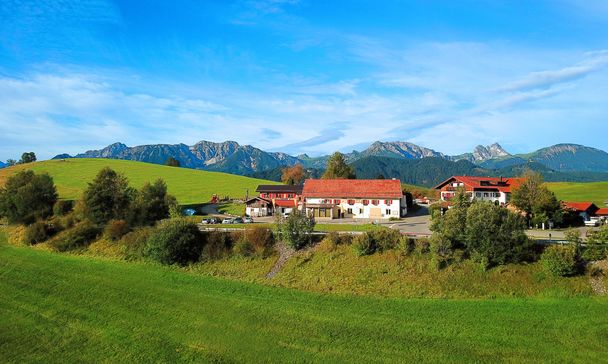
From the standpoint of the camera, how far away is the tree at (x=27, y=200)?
6538 cm

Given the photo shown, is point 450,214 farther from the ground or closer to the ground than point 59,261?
farther from the ground

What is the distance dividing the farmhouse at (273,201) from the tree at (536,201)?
3687cm

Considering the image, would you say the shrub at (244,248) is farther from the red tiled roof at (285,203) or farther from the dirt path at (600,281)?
the red tiled roof at (285,203)

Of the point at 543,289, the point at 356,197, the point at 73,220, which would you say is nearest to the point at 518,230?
the point at 543,289

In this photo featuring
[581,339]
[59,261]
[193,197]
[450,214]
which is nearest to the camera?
[581,339]

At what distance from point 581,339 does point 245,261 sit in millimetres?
30720

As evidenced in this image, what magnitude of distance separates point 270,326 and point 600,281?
95.3ft

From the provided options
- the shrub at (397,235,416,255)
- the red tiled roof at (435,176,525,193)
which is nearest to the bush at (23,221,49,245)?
the shrub at (397,235,416,255)

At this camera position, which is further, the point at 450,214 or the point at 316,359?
the point at 450,214

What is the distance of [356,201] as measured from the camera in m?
71.6

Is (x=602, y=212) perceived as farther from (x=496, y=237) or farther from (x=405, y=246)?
(x=405, y=246)

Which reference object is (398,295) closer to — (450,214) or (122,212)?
(450,214)

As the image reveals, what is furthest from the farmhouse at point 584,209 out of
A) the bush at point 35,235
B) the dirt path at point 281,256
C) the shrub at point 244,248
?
the bush at point 35,235

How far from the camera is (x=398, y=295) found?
114 feet
